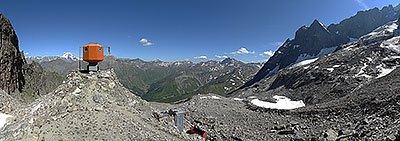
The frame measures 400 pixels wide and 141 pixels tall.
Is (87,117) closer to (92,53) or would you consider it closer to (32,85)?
(92,53)

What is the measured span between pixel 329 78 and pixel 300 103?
21855mm

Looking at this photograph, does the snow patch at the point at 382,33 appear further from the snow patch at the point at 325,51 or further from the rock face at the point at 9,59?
the rock face at the point at 9,59

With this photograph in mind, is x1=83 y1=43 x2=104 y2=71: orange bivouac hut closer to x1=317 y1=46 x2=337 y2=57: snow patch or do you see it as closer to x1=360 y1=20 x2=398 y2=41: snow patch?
x1=360 y1=20 x2=398 y2=41: snow patch

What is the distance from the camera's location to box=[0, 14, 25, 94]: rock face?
4705cm

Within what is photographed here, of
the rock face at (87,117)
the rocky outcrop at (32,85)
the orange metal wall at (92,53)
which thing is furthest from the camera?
the rocky outcrop at (32,85)

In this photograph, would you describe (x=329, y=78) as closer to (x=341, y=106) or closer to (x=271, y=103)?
(x=271, y=103)

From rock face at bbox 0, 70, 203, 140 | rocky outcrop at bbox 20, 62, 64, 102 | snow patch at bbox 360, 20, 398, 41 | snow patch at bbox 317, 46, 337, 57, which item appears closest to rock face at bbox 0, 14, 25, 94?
rocky outcrop at bbox 20, 62, 64, 102

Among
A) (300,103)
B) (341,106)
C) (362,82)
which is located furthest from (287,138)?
(362,82)

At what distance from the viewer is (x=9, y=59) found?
5175 centimetres

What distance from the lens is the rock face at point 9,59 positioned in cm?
4705

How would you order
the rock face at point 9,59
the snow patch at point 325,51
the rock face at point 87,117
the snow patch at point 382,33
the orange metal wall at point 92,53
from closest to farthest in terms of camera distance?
the rock face at point 87,117 < the orange metal wall at point 92,53 < the rock face at point 9,59 < the snow patch at point 382,33 < the snow patch at point 325,51

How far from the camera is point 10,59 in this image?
5228 cm

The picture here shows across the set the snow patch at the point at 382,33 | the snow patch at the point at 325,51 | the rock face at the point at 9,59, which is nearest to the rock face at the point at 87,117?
the rock face at the point at 9,59

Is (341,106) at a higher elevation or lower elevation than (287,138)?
higher
